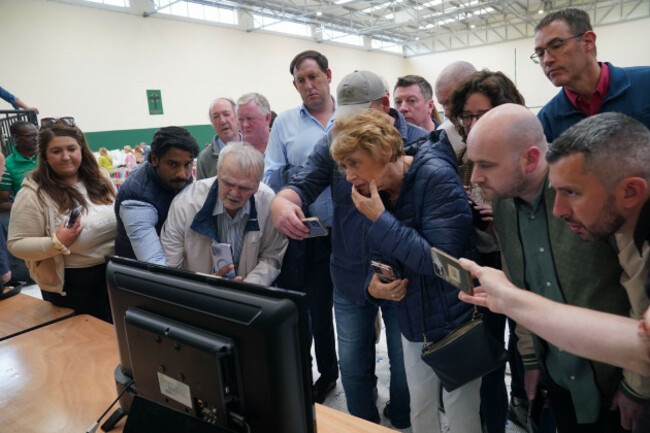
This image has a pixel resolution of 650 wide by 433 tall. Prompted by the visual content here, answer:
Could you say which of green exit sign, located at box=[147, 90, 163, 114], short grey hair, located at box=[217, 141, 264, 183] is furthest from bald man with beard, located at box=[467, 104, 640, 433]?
green exit sign, located at box=[147, 90, 163, 114]

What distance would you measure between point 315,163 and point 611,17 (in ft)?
55.4

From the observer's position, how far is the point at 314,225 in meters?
1.51

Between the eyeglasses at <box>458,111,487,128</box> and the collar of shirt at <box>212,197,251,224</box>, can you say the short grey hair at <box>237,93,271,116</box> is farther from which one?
the eyeglasses at <box>458,111,487,128</box>

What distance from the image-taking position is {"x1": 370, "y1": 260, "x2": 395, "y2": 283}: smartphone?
132 centimetres

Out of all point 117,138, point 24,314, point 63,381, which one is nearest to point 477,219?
point 63,381

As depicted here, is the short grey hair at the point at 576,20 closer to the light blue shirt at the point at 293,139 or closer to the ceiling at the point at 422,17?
the light blue shirt at the point at 293,139

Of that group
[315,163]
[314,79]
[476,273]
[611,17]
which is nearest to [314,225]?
[315,163]

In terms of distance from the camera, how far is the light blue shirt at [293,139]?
2.28 meters

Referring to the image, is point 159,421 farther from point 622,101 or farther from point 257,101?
point 257,101

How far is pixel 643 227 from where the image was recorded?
0.84 metres

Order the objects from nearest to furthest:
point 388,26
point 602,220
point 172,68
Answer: point 602,220
point 172,68
point 388,26

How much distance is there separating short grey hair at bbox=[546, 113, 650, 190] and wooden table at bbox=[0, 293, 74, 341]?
2.02m

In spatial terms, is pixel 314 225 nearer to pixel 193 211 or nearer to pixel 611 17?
pixel 193 211

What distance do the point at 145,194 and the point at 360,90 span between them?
0.96 meters
